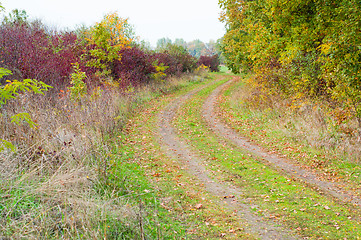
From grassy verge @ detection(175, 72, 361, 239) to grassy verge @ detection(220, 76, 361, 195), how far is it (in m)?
1.11

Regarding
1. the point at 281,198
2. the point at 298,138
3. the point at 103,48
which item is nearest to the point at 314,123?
the point at 298,138

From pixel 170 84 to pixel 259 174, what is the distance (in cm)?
1861

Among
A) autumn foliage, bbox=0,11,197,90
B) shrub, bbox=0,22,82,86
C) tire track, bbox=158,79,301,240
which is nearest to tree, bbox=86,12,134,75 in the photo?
autumn foliage, bbox=0,11,197,90

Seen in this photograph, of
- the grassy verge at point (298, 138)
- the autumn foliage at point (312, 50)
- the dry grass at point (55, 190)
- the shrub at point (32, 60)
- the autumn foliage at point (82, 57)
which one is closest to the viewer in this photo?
the dry grass at point (55, 190)

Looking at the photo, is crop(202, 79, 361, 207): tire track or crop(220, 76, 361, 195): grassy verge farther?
crop(220, 76, 361, 195): grassy verge

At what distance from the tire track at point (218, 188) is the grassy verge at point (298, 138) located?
8.41ft

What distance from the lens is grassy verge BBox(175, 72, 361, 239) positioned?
467 cm

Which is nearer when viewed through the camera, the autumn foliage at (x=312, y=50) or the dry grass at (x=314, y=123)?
the autumn foliage at (x=312, y=50)

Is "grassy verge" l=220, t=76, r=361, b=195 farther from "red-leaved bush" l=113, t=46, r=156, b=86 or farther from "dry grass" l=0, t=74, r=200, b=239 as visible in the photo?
"red-leaved bush" l=113, t=46, r=156, b=86

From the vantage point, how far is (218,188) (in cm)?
643

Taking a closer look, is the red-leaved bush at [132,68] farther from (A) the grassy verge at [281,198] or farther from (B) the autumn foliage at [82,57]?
(A) the grassy verge at [281,198]

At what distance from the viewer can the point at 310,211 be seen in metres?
5.23

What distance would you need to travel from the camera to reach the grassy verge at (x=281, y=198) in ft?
15.3

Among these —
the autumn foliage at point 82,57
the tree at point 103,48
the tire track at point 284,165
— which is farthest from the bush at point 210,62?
the tire track at point 284,165
